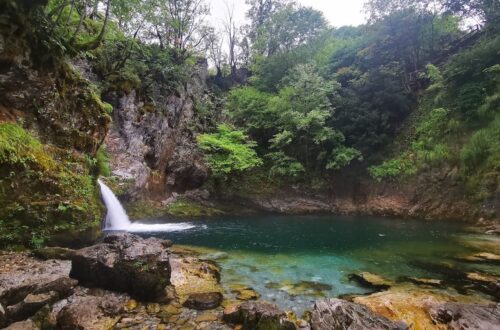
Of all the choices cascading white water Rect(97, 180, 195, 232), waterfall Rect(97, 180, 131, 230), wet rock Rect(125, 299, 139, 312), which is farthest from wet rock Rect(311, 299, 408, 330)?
waterfall Rect(97, 180, 131, 230)

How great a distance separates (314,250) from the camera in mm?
11359

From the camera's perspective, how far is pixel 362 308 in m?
5.37

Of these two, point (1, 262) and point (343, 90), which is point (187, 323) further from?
point (343, 90)

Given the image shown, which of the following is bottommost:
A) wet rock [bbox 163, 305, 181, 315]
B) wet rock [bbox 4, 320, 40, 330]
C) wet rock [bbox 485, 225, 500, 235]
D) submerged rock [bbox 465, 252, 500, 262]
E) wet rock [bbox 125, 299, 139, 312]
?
wet rock [bbox 163, 305, 181, 315]

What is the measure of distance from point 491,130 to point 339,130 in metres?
8.27

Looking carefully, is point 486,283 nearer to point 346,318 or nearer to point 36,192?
point 346,318

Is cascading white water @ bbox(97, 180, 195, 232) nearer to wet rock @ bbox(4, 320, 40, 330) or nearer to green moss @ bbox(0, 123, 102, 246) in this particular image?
green moss @ bbox(0, 123, 102, 246)

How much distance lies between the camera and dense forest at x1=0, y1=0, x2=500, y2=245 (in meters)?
9.28

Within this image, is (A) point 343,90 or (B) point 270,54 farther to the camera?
(B) point 270,54

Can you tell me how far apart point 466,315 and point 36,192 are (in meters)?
9.60

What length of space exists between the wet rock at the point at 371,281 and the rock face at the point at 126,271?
4.73 m

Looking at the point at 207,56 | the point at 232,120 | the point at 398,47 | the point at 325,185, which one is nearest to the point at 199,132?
the point at 232,120

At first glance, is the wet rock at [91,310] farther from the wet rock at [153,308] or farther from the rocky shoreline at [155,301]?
the wet rock at [153,308]

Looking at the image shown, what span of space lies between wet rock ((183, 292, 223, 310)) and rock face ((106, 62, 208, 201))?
1154cm
